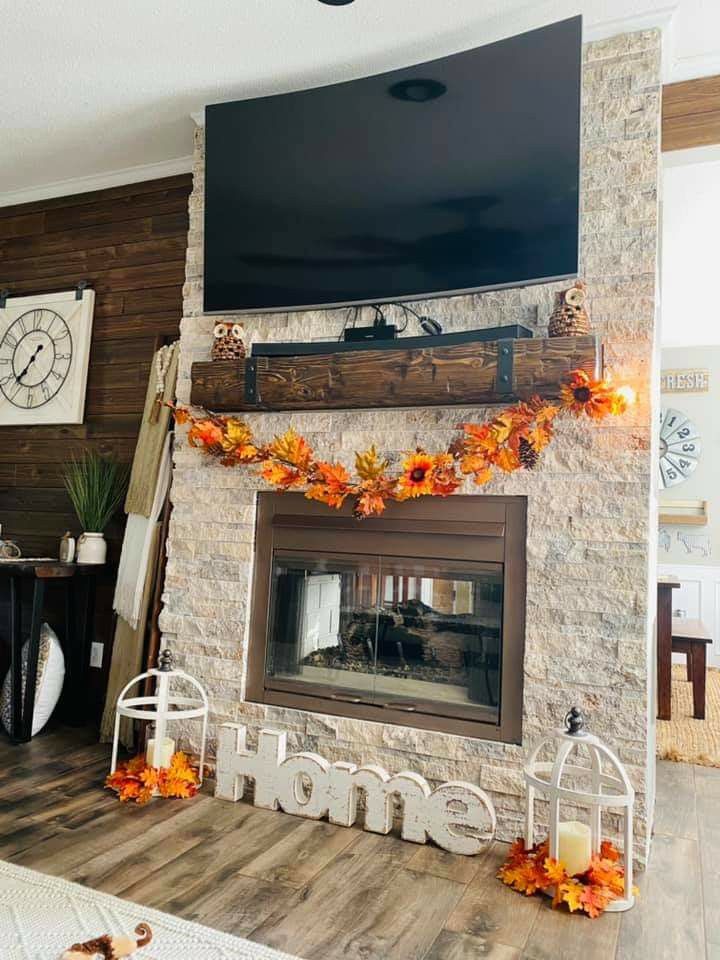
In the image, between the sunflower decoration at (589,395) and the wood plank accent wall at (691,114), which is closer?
the sunflower decoration at (589,395)

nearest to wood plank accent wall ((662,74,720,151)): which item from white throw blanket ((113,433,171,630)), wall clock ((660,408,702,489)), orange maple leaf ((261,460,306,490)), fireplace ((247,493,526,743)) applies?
fireplace ((247,493,526,743))

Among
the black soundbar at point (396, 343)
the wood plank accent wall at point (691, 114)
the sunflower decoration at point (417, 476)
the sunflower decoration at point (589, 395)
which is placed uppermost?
the wood plank accent wall at point (691, 114)

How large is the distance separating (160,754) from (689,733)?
8.40 ft

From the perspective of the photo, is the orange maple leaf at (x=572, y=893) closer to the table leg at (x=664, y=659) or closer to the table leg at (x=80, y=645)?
the table leg at (x=664, y=659)

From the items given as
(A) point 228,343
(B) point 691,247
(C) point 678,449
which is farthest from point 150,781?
(C) point 678,449

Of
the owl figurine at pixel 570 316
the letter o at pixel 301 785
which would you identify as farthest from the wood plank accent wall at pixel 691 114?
the letter o at pixel 301 785

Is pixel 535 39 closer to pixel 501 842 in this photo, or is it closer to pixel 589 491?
pixel 589 491

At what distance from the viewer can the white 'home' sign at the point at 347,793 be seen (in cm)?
218

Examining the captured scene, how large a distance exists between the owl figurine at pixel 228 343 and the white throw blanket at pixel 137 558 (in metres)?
0.52

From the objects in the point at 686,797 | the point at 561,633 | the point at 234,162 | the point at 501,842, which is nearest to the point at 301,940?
the point at 501,842

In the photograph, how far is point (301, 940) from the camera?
1.71 meters

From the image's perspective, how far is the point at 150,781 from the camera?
252 cm

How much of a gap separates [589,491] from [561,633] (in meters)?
0.44

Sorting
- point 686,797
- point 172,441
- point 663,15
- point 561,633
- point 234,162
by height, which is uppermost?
point 663,15
